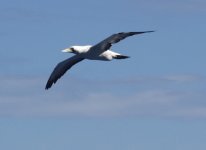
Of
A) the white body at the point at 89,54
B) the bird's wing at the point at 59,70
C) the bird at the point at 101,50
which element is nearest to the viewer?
the bird at the point at 101,50

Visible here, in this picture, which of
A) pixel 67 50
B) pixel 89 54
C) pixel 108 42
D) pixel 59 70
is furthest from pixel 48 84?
pixel 108 42

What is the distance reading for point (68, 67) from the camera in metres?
100

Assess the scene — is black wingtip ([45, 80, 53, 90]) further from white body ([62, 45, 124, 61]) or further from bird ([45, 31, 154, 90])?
white body ([62, 45, 124, 61])

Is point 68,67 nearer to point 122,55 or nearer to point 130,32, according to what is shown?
point 122,55

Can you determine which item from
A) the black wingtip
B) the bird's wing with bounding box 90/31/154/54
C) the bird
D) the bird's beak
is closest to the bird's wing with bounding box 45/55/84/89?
the black wingtip

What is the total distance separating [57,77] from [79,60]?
14.6ft

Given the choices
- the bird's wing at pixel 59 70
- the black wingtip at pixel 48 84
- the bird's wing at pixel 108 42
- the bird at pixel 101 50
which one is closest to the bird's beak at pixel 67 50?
the bird at pixel 101 50

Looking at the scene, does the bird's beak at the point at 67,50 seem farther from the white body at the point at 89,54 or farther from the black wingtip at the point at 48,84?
the black wingtip at the point at 48,84

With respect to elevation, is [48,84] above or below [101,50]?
below

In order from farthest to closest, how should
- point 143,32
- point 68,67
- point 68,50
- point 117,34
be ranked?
point 68,67 → point 68,50 → point 117,34 → point 143,32

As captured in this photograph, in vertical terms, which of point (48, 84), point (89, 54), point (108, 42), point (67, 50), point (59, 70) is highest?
point (108, 42)

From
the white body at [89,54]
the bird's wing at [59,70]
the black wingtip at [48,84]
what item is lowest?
the black wingtip at [48,84]

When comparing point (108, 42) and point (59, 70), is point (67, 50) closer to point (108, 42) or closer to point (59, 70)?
point (108, 42)

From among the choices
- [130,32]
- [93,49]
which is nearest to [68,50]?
[93,49]
